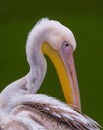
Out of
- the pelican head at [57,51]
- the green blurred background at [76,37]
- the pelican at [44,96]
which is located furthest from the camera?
the green blurred background at [76,37]

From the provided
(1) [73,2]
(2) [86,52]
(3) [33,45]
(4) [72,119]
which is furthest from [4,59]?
(4) [72,119]

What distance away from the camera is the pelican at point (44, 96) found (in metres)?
5.08

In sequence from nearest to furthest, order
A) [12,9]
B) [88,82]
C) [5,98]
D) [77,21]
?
[5,98]
[88,82]
[77,21]
[12,9]

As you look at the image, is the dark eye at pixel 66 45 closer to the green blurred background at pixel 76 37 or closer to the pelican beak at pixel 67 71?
the pelican beak at pixel 67 71

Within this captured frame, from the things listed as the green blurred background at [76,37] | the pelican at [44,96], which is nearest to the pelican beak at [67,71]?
the pelican at [44,96]

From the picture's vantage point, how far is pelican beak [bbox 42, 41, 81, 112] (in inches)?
226

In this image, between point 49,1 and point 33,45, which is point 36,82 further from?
point 49,1

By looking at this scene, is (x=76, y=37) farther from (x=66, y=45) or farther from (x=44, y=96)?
(x=44, y=96)

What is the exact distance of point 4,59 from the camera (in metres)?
11.1

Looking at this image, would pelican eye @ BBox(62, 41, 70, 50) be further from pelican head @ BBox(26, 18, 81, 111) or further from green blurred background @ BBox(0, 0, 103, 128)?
green blurred background @ BBox(0, 0, 103, 128)

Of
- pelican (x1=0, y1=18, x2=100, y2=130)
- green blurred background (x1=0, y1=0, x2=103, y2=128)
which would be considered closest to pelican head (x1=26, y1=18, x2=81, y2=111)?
pelican (x1=0, y1=18, x2=100, y2=130)

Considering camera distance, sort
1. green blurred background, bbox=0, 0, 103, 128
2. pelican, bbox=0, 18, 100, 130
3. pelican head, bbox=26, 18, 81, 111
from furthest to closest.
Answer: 1. green blurred background, bbox=0, 0, 103, 128
2. pelican head, bbox=26, 18, 81, 111
3. pelican, bbox=0, 18, 100, 130

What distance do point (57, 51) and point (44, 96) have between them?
1.96 ft

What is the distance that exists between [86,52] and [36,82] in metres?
5.20
